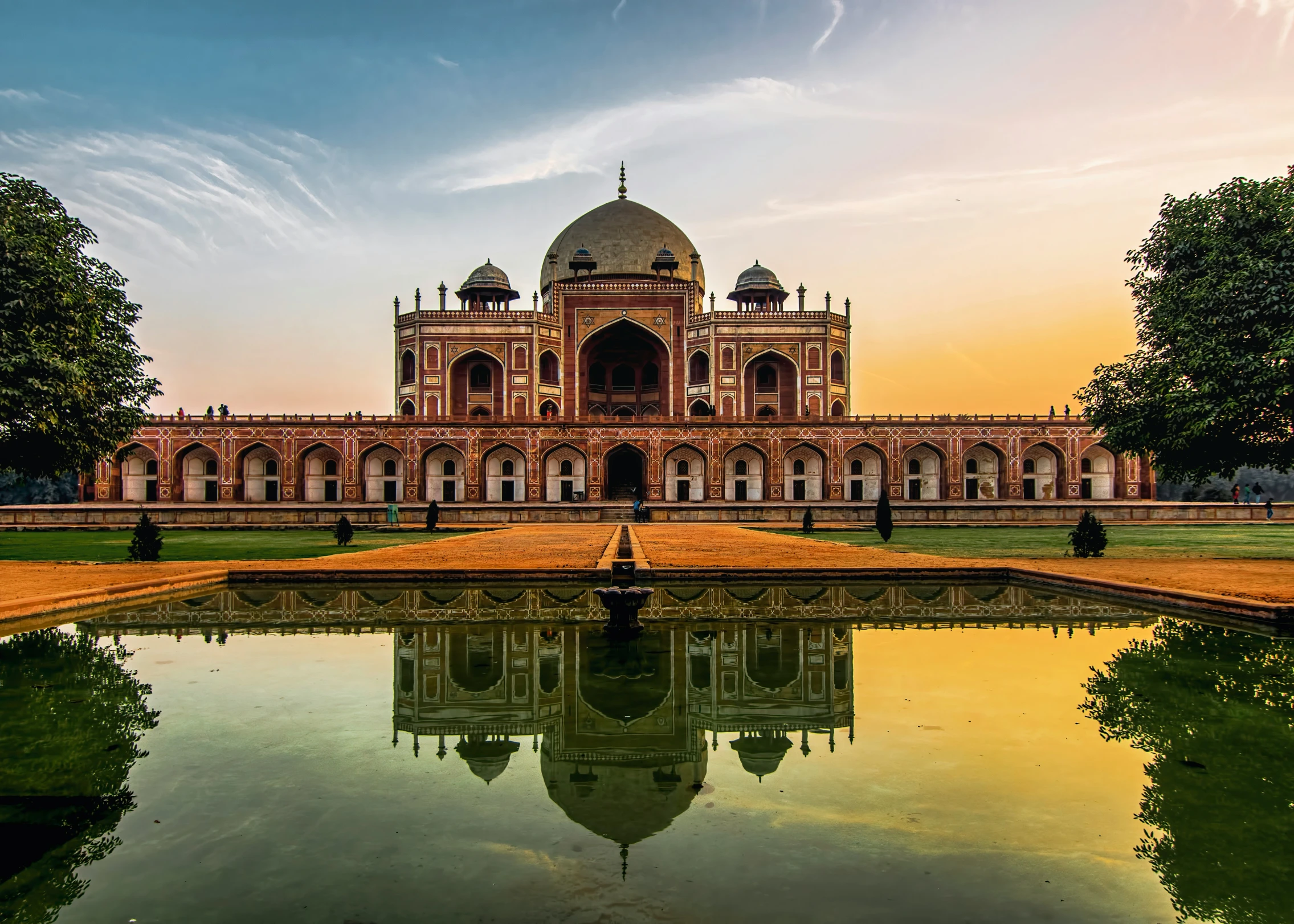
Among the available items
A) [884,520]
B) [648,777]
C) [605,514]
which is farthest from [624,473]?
[648,777]

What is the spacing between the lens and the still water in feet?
7.49

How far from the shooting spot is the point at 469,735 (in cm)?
377

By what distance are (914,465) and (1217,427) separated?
18.1 metres

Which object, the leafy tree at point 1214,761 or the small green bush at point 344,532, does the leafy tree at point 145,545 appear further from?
the leafy tree at point 1214,761

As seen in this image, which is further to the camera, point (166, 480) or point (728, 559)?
point (166, 480)

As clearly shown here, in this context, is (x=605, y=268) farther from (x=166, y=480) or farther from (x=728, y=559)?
(x=728, y=559)

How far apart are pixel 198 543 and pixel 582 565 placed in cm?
928

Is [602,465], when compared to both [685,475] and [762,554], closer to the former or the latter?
[685,475]

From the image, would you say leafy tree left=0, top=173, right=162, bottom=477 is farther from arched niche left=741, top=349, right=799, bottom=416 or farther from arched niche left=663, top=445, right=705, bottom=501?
arched niche left=741, top=349, right=799, bottom=416

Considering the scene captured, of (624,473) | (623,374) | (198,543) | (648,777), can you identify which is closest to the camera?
(648,777)

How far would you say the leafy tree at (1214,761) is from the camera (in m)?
2.32

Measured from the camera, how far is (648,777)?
3.20m

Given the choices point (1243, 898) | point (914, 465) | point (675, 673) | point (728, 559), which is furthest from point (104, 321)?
point (914, 465)

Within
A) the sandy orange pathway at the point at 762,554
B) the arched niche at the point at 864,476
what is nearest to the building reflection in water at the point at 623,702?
the sandy orange pathway at the point at 762,554
